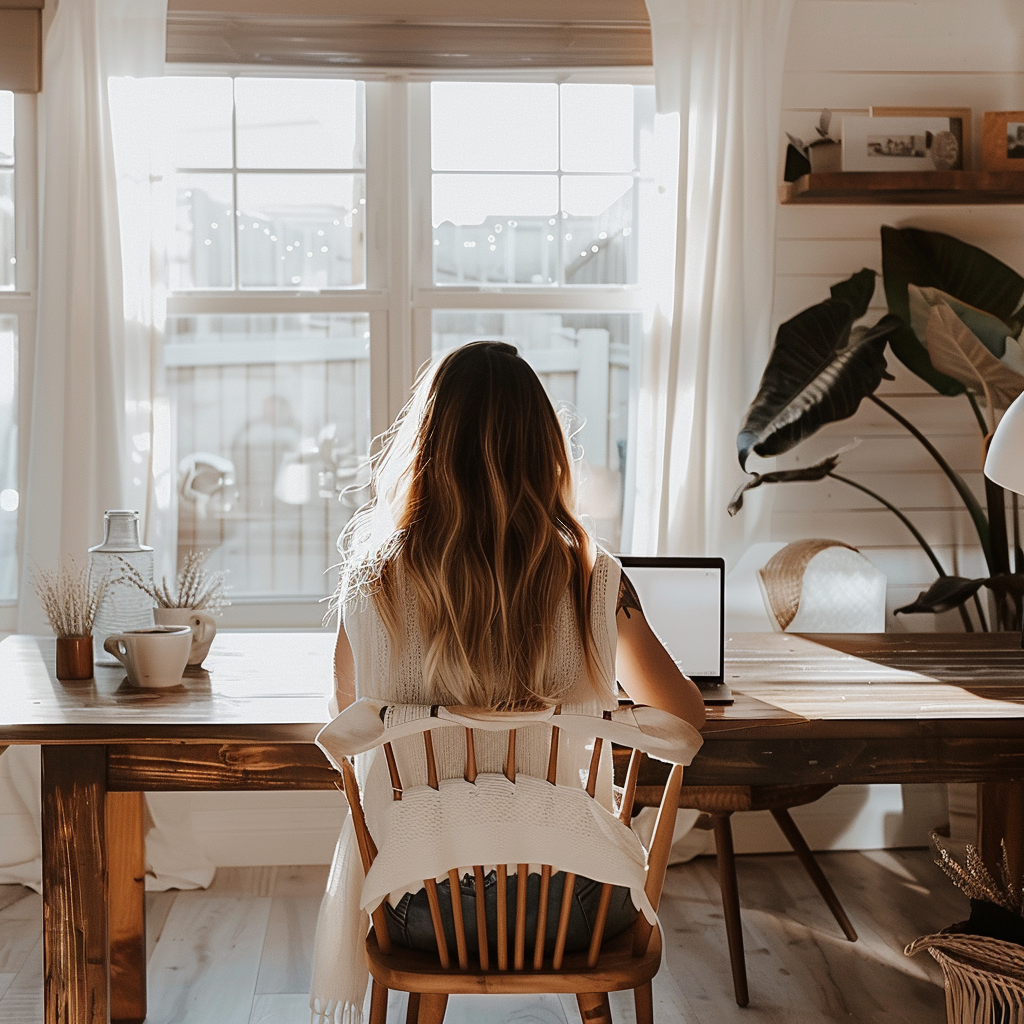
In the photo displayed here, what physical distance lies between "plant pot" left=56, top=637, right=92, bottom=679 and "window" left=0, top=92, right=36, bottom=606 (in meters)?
1.41

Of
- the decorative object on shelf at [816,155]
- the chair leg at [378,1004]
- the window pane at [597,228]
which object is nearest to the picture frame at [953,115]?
the decorative object on shelf at [816,155]

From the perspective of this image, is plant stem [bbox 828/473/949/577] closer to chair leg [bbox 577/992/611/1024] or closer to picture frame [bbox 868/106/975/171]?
picture frame [bbox 868/106/975/171]

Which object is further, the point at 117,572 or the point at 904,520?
the point at 904,520

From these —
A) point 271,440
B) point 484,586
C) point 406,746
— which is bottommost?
point 406,746

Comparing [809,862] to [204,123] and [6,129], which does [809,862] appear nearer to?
[204,123]

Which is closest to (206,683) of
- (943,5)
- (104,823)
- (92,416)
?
(104,823)

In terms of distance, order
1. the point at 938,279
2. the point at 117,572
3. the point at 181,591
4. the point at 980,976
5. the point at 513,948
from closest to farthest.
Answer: the point at 513,948
the point at 980,976
the point at 117,572
the point at 181,591
the point at 938,279

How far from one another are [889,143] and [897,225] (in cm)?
23

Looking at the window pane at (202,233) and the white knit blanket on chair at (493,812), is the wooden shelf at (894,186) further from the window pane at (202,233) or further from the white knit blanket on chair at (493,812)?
the white knit blanket on chair at (493,812)

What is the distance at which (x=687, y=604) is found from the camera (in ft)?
6.42

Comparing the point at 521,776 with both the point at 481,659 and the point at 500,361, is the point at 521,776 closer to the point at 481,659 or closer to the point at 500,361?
the point at 481,659

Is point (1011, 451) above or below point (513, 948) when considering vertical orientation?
above

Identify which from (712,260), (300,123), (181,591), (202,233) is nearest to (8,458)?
(202,233)

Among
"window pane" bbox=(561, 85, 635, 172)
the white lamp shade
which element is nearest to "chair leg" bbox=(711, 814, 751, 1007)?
the white lamp shade
